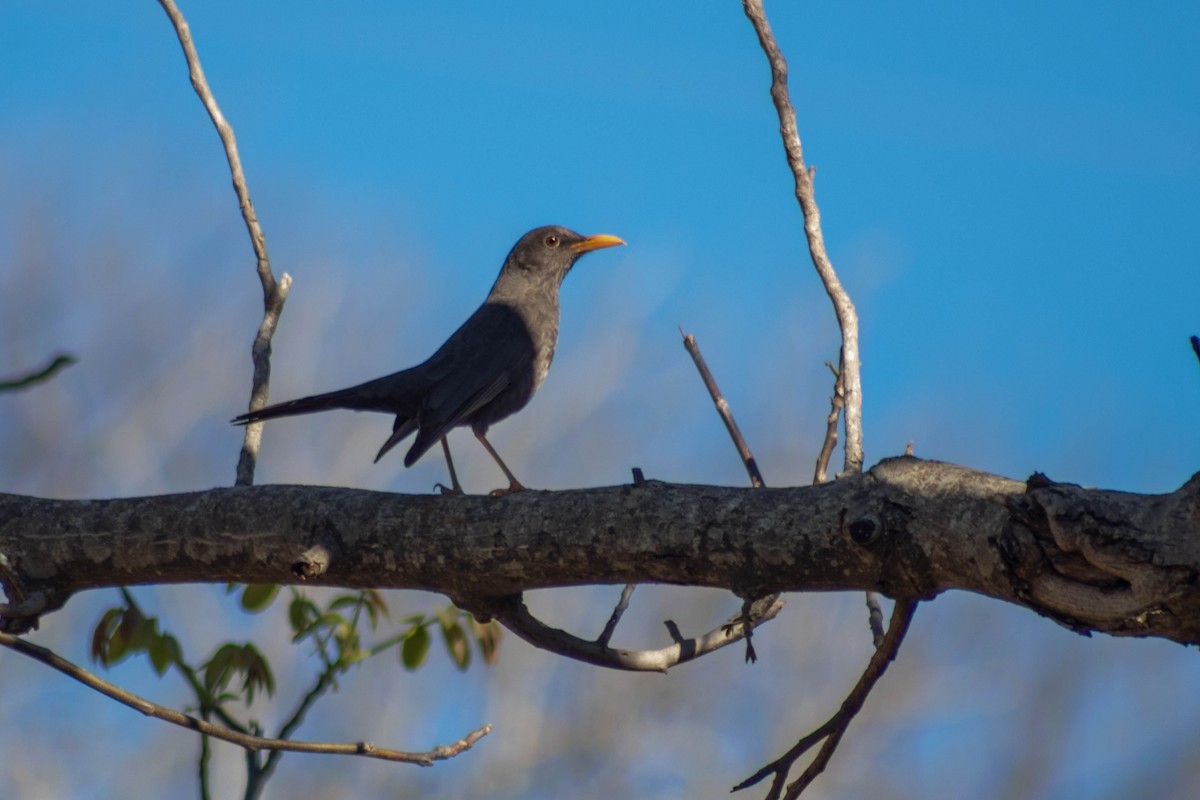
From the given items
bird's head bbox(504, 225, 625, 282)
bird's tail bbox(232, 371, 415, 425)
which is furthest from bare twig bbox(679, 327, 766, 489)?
bird's head bbox(504, 225, 625, 282)

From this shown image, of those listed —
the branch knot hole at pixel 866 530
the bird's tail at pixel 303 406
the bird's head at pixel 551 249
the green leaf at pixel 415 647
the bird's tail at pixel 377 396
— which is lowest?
the branch knot hole at pixel 866 530

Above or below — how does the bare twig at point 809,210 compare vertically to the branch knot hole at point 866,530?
above

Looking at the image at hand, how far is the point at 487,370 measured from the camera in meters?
5.93

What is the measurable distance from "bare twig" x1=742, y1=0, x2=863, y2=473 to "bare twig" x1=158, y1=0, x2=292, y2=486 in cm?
178

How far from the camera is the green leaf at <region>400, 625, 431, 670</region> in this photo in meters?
4.12

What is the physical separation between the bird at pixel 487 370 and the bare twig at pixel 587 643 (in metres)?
1.77

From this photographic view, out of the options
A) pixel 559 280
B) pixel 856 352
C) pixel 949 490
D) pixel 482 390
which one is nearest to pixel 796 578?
pixel 949 490

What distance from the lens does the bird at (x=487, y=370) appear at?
5484 millimetres

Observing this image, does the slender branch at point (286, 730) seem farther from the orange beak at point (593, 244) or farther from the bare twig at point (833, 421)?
the orange beak at point (593, 244)

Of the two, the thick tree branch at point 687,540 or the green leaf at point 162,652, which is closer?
the thick tree branch at point 687,540

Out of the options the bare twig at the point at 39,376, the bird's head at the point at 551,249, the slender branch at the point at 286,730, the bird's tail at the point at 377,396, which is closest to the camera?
the bare twig at the point at 39,376

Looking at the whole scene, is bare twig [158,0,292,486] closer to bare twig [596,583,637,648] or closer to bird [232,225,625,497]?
bird [232,225,625,497]

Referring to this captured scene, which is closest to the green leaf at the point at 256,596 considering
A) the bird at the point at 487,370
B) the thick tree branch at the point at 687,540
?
the thick tree branch at the point at 687,540

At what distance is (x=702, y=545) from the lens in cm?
283
